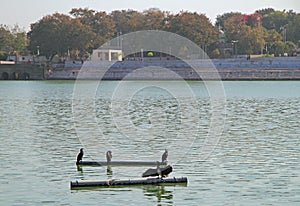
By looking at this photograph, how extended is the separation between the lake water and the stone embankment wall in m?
76.9

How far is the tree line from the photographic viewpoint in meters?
144

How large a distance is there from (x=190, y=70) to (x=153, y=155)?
103497mm

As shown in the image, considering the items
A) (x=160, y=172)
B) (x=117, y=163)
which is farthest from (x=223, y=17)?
(x=160, y=172)

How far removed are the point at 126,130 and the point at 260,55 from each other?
353 feet

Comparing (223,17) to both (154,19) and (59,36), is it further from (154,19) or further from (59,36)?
(59,36)

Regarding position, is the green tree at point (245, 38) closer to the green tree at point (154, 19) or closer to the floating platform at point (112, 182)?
the green tree at point (154, 19)

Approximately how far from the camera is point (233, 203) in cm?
2112

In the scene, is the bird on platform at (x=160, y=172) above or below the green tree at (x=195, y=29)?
below

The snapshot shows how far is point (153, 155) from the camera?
2950 cm

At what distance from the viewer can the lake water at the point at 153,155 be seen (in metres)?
21.9

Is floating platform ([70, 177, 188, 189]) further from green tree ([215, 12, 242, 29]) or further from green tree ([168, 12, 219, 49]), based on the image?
green tree ([215, 12, 242, 29])

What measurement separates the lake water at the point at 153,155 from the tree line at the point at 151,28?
92.9 metres

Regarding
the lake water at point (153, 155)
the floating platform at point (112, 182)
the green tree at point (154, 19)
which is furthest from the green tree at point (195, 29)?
the floating platform at point (112, 182)

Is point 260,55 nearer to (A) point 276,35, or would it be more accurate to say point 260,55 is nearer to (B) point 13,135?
(A) point 276,35
